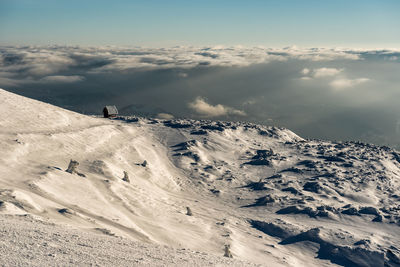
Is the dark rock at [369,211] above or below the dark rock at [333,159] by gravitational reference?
above

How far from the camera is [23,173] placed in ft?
125

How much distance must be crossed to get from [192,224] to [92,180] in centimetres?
1368

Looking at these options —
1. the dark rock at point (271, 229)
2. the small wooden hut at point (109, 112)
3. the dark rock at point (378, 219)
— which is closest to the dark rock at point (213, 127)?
the small wooden hut at point (109, 112)

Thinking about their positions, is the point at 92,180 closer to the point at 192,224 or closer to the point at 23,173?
the point at 23,173

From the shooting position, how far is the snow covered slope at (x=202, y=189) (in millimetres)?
34656

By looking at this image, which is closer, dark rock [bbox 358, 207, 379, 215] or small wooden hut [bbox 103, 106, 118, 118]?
dark rock [bbox 358, 207, 379, 215]

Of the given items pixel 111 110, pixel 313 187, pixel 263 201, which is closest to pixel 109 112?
pixel 111 110

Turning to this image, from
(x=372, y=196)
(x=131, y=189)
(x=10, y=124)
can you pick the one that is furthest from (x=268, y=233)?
(x=10, y=124)

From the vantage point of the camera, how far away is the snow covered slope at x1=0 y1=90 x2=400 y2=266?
34.7 meters

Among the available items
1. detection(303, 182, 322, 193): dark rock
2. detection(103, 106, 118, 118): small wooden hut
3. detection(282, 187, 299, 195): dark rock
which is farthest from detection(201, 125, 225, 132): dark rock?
detection(282, 187, 299, 195): dark rock

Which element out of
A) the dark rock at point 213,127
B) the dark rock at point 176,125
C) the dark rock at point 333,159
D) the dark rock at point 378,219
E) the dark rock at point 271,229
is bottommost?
the dark rock at point 333,159

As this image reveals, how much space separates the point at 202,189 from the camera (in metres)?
59.9

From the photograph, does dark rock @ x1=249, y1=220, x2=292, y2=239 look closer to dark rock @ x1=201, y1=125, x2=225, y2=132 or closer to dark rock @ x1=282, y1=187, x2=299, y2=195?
dark rock @ x1=282, y1=187, x2=299, y2=195

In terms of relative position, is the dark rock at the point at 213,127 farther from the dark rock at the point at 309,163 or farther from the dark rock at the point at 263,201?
the dark rock at the point at 263,201
